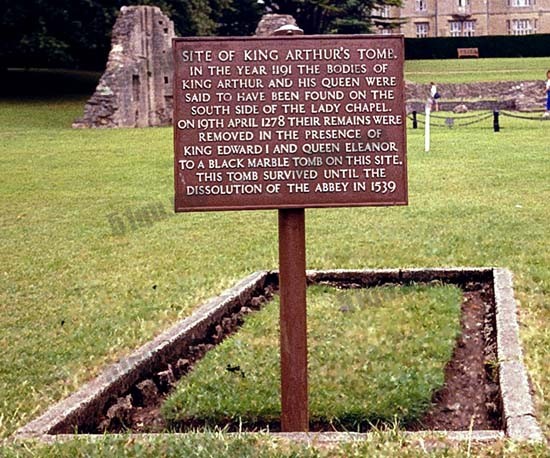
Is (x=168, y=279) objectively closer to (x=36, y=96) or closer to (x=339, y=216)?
(x=339, y=216)

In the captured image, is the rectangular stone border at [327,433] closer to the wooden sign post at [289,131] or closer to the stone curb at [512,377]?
the stone curb at [512,377]

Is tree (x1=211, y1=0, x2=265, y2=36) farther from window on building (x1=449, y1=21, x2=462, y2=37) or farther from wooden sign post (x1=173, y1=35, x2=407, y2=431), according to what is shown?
wooden sign post (x1=173, y1=35, x2=407, y2=431)

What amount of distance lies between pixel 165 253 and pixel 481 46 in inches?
2014

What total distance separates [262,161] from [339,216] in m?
6.46

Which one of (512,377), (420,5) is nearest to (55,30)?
(512,377)

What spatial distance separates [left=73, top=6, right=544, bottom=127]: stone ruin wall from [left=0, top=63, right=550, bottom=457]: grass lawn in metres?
10.7

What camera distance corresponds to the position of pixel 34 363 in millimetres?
5402

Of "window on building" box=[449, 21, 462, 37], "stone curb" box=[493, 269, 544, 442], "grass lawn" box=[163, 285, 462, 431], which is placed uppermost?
"window on building" box=[449, 21, 462, 37]

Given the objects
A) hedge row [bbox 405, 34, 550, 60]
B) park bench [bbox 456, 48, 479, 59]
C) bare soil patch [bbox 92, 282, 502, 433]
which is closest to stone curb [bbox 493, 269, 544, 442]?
bare soil patch [bbox 92, 282, 502, 433]

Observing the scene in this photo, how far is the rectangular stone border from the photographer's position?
3965 millimetres

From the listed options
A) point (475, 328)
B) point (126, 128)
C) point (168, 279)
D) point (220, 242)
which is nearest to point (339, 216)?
point (220, 242)

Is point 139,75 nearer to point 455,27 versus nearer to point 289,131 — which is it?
point 289,131

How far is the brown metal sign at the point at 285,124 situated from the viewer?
4418 millimetres

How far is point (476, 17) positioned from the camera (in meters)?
76.6
